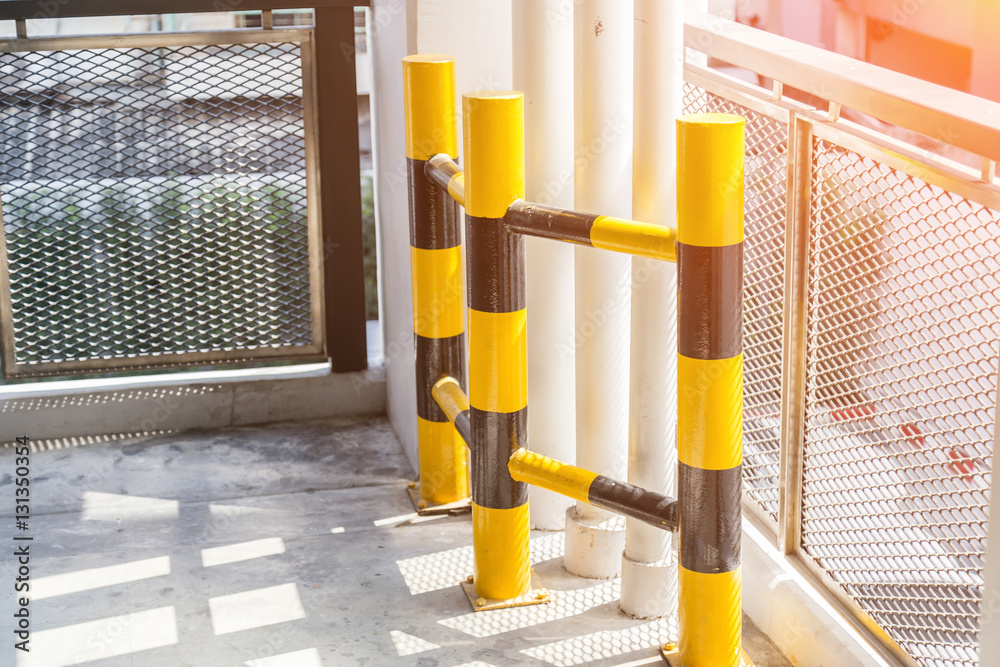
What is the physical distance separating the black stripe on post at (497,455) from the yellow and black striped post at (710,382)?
1.45 ft

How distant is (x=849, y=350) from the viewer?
7.09 ft

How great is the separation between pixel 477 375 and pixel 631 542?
51 cm

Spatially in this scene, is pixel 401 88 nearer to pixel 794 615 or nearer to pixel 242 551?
pixel 242 551

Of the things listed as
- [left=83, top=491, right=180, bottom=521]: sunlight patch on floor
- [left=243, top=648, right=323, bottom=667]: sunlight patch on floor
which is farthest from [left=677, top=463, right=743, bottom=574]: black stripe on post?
[left=83, top=491, right=180, bottom=521]: sunlight patch on floor

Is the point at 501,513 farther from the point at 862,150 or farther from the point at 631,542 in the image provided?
the point at 862,150

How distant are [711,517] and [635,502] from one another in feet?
0.62

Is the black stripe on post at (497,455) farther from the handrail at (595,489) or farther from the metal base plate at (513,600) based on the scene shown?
the metal base plate at (513,600)

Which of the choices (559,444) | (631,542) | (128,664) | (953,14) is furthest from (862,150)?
(953,14)

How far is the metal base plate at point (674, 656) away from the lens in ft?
7.45

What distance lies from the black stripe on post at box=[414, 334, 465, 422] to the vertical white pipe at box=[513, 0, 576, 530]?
0.23 meters

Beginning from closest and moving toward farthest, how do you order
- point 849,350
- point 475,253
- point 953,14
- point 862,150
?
1. point 862,150
2. point 849,350
3. point 475,253
4. point 953,14

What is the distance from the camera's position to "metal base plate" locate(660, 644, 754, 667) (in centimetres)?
227

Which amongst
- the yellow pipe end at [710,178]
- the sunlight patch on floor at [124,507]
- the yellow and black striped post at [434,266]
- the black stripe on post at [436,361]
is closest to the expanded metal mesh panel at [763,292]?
the yellow pipe end at [710,178]

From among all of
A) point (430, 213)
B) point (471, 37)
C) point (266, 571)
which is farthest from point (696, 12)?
point (266, 571)
